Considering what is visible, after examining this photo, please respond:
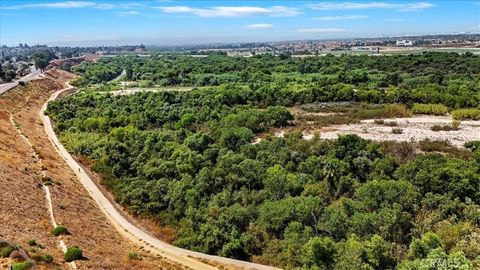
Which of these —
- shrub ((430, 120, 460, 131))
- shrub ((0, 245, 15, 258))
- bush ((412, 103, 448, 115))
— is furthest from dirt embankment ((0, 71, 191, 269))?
bush ((412, 103, 448, 115))

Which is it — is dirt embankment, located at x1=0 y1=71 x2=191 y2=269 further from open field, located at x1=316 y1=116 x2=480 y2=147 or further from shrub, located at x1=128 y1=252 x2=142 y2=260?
open field, located at x1=316 y1=116 x2=480 y2=147

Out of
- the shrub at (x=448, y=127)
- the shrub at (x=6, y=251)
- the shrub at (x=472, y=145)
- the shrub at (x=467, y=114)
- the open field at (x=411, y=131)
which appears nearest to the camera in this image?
the shrub at (x=6, y=251)

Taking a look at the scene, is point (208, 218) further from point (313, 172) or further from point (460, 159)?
point (460, 159)

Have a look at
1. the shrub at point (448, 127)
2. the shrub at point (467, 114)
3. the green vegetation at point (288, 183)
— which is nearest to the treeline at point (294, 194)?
the green vegetation at point (288, 183)

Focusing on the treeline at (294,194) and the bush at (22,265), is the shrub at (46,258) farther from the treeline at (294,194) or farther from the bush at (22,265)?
the treeline at (294,194)

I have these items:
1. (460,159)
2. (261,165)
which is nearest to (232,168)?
(261,165)

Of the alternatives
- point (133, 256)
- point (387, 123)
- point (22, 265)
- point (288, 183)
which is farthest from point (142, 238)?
point (387, 123)

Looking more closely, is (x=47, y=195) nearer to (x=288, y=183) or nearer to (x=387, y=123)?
(x=288, y=183)
